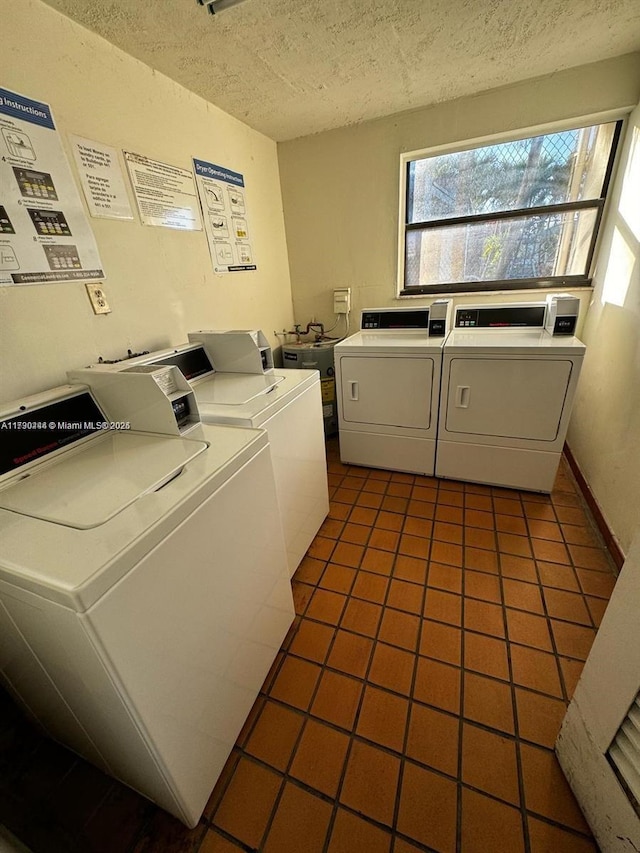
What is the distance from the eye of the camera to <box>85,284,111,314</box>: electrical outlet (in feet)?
4.83

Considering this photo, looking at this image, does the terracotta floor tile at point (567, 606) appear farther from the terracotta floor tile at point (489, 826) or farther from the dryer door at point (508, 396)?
the dryer door at point (508, 396)

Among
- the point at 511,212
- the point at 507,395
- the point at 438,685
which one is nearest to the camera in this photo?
the point at 438,685

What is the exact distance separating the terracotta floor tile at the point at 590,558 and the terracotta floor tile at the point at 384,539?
2.85 feet

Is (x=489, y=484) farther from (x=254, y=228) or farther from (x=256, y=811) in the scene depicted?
(x=254, y=228)

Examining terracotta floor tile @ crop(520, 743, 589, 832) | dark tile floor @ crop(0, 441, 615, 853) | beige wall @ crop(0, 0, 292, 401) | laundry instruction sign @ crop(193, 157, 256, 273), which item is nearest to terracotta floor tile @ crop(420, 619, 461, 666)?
dark tile floor @ crop(0, 441, 615, 853)

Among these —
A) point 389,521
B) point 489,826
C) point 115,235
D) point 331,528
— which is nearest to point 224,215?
point 115,235

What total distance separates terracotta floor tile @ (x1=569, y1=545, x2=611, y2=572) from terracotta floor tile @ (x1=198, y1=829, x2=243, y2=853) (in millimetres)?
1735

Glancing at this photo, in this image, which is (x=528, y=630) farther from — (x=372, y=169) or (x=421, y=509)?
(x=372, y=169)

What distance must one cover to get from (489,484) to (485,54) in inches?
94.7

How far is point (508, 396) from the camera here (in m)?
2.00

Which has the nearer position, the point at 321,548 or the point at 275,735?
the point at 275,735

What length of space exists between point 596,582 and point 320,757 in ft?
4.61

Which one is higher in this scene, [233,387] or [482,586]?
[233,387]

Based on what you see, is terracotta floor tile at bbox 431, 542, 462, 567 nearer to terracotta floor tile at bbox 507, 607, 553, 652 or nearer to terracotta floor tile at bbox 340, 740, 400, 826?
terracotta floor tile at bbox 507, 607, 553, 652
